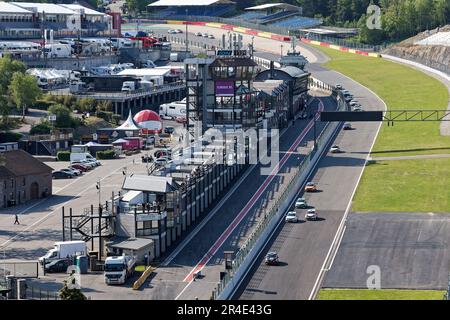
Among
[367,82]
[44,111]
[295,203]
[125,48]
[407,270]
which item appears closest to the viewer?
[407,270]

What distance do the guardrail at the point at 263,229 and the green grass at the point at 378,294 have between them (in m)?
4.56

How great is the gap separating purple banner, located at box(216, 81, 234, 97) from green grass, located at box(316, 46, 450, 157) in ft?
48.8

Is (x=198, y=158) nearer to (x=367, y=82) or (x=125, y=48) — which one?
(x=367, y=82)

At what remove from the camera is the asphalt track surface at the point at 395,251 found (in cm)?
5828

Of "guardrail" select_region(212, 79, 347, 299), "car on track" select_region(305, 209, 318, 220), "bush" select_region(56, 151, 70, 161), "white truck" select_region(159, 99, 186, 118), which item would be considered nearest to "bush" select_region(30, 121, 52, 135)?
"bush" select_region(56, 151, 70, 161)

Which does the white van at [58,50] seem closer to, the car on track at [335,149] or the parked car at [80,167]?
the car on track at [335,149]

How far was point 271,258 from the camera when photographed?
6222cm

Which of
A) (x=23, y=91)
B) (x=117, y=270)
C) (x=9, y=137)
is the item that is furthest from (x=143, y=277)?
(x=23, y=91)

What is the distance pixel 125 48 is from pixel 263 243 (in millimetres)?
122687

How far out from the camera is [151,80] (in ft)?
510

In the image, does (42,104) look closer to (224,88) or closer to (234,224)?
(224,88)

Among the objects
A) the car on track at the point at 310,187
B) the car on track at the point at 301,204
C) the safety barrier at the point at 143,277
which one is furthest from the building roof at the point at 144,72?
the safety barrier at the point at 143,277

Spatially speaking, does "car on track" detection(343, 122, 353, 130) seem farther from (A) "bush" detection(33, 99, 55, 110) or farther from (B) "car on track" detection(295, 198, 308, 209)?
(B) "car on track" detection(295, 198, 308, 209)
